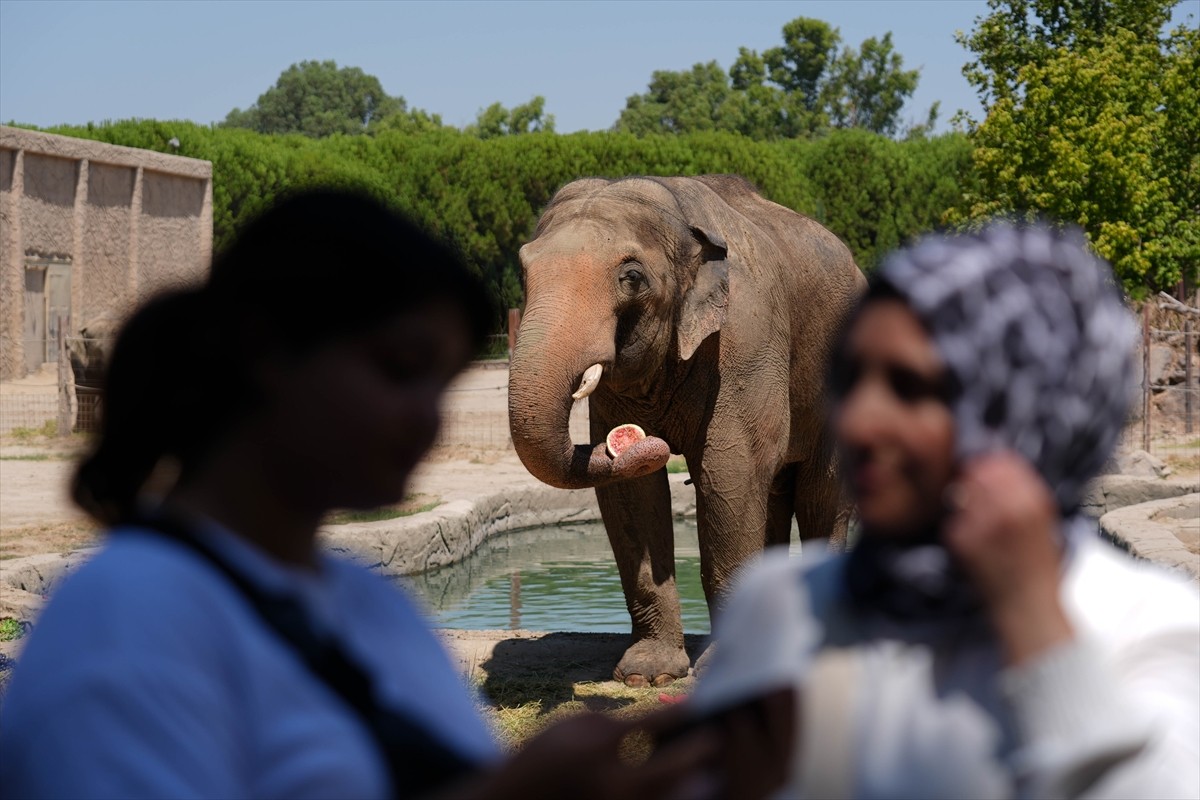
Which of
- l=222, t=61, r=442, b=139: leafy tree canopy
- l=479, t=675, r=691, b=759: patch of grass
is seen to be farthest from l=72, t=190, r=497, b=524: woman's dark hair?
l=222, t=61, r=442, b=139: leafy tree canopy

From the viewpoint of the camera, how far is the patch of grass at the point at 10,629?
Answer: 26.4 feet

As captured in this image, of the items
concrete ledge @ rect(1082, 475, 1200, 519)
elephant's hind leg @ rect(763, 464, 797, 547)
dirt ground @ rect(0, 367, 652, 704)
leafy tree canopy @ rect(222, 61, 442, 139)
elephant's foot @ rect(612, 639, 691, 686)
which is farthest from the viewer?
leafy tree canopy @ rect(222, 61, 442, 139)

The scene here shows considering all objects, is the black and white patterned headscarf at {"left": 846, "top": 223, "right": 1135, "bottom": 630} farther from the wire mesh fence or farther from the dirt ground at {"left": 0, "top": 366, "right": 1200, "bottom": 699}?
the wire mesh fence

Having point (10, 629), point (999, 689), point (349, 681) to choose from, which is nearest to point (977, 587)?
point (999, 689)

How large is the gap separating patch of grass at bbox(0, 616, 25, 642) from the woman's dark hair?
273 inches

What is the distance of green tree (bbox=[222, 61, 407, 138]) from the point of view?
393 feet

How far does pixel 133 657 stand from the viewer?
1.27 m

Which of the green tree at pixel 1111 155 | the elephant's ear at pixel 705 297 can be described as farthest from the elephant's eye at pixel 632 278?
the green tree at pixel 1111 155

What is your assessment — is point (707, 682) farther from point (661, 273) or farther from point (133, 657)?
point (661, 273)

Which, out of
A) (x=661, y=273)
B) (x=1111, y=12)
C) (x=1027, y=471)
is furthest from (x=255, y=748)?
(x=1111, y=12)

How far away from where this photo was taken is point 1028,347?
1326 millimetres

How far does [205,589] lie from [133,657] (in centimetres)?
9

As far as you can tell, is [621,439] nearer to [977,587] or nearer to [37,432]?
[977,587]

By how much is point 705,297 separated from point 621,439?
1.12 meters
